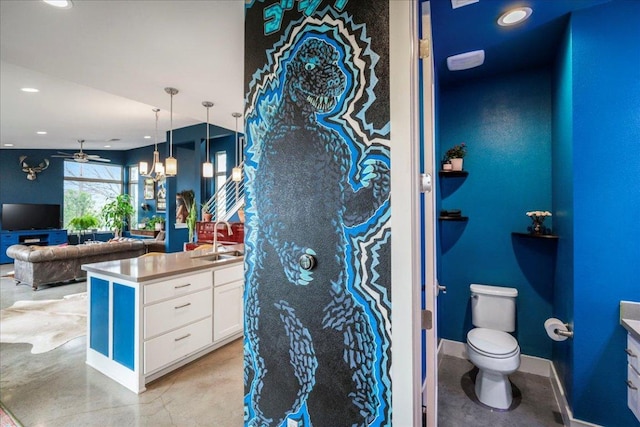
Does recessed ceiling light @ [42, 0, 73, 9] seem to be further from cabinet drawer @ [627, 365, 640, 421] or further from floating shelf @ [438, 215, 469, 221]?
cabinet drawer @ [627, 365, 640, 421]

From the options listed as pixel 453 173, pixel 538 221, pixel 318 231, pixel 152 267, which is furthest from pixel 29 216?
pixel 538 221

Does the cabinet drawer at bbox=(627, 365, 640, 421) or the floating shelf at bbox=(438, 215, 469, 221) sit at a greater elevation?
the floating shelf at bbox=(438, 215, 469, 221)

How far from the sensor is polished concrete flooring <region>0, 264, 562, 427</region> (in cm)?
197

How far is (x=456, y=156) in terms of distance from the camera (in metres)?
2.74

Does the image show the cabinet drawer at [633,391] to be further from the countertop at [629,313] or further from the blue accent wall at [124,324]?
the blue accent wall at [124,324]

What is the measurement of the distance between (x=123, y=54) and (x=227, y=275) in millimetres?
2206

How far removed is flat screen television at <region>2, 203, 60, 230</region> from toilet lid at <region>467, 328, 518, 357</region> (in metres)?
10.2

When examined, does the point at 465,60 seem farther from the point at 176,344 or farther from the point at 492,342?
the point at 176,344

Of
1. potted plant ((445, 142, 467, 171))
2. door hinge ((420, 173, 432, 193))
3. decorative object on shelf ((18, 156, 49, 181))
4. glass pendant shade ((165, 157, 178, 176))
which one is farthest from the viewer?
decorative object on shelf ((18, 156, 49, 181))

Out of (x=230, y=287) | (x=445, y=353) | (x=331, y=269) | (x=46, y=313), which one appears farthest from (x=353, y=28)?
(x=46, y=313)

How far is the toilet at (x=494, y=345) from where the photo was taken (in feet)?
6.77

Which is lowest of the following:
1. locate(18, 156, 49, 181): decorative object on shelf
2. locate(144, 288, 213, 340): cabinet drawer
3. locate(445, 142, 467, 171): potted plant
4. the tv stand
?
locate(144, 288, 213, 340): cabinet drawer

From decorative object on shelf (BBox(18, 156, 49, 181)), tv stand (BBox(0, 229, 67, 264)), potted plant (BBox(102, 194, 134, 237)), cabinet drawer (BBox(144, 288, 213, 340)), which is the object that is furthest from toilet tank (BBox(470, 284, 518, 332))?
decorative object on shelf (BBox(18, 156, 49, 181))

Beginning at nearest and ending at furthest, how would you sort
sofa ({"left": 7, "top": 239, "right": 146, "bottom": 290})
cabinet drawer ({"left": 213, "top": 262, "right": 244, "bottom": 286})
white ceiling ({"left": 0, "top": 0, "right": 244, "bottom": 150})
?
1. white ceiling ({"left": 0, "top": 0, "right": 244, "bottom": 150})
2. cabinet drawer ({"left": 213, "top": 262, "right": 244, "bottom": 286})
3. sofa ({"left": 7, "top": 239, "right": 146, "bottom": 290})
